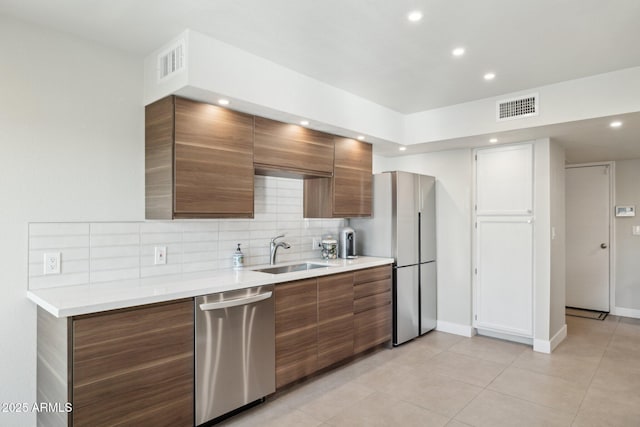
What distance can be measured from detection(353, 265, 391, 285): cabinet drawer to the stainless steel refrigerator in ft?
0.42

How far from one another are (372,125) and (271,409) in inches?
106

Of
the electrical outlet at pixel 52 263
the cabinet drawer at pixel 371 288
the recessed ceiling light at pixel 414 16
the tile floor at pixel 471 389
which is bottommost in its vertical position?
the tile floor at pixel 471 389

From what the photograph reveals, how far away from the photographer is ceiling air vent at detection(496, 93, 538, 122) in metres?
3.39

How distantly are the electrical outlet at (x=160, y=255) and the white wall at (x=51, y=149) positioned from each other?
0.29m

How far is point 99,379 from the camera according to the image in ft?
6.35

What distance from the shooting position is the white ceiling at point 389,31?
2.09 metres

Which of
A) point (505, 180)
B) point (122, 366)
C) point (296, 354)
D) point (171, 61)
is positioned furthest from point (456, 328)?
point (171, 61)

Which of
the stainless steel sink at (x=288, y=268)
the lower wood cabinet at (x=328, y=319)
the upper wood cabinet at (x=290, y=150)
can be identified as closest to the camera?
the lower wood cabinet at (x=328, y=319)

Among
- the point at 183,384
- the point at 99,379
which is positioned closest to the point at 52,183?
the point at 99,379

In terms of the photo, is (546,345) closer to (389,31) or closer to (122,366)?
(389,31)

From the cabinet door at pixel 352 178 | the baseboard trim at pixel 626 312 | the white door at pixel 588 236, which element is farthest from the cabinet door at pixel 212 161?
the baseboard trim at pixel 626 312

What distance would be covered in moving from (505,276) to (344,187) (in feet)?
6.67

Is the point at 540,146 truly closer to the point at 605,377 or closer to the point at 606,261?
the point at 605,377

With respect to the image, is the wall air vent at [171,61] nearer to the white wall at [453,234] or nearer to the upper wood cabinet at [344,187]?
the upper wood cabinet at [344,187]
